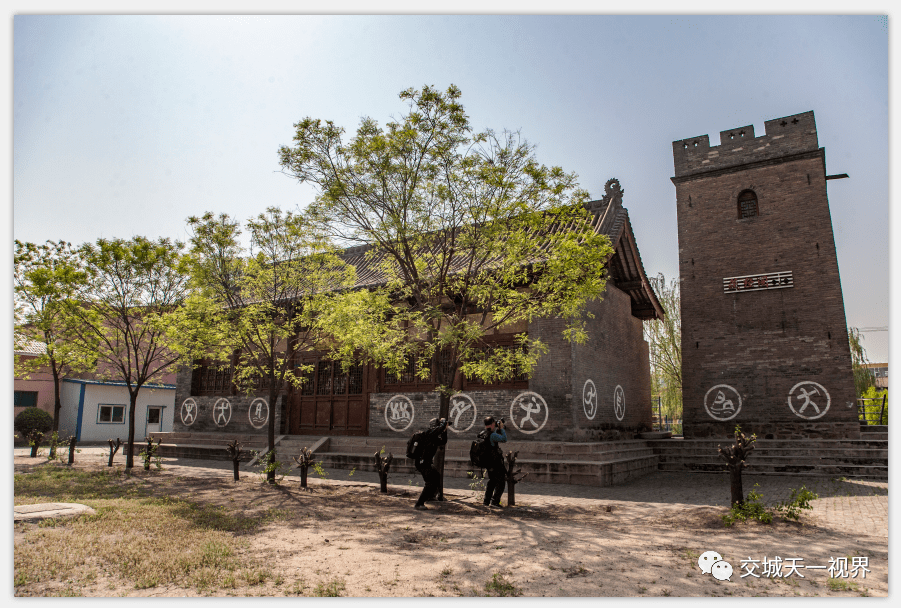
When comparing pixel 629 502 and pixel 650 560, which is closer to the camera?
pixel 650 560

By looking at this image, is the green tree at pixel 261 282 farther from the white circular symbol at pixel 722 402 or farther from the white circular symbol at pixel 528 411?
the white circular symbol at pixel 722 402

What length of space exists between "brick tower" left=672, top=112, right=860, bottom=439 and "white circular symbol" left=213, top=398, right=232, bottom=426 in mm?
14812

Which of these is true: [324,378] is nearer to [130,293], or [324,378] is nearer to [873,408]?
[130,293]

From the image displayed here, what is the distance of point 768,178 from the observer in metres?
15.6

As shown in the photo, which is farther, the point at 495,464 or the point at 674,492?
the point at 674,492

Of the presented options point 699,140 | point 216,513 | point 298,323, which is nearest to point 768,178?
point 699,140

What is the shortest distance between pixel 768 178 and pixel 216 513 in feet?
53.5

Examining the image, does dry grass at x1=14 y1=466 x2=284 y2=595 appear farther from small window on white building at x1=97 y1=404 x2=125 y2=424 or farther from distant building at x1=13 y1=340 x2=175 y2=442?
small window on white building at x1=97 y1=404 x2=125 y2=424

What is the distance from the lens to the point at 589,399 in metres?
13.6

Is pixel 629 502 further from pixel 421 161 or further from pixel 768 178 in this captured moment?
pixel 768 178

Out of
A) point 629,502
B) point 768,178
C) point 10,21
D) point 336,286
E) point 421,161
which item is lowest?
point 629,502

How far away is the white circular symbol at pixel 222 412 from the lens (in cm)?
1866

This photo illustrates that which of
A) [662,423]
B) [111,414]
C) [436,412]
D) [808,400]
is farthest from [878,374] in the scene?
[111,414]

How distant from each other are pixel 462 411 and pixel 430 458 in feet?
19.6
